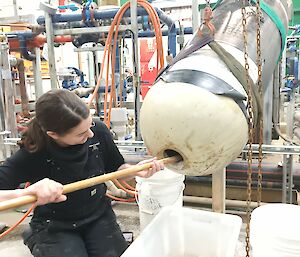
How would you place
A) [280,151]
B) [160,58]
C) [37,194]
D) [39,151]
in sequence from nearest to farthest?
[37,194], [39,151], [280,151], [160,58]

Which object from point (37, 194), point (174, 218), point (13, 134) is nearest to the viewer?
point (37, 194)

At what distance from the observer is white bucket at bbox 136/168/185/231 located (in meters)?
1.79

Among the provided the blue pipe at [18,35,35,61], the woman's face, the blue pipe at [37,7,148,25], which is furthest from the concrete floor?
the blue pipe at [18,35,35,61]

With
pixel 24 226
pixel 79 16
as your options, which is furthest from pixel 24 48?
pixel 24 226

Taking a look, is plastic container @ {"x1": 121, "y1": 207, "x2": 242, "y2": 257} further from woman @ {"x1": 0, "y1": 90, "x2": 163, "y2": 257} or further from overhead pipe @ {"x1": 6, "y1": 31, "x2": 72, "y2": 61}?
overhead pipe @ {"x1": 6, "y1": 31, "x2": 72, "y2": 61}

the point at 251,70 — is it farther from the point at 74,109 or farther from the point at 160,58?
the point at 160,58

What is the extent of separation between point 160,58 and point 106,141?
2.87 feet

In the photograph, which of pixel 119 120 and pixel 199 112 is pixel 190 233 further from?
pixel 119 120

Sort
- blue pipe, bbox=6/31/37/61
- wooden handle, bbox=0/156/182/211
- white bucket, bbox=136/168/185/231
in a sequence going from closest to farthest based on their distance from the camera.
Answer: wooden handle, bbox=0/156/182/211 < white bucket, bbox=136/168/185/231 < blue pipe, bbox=6/31/37/61

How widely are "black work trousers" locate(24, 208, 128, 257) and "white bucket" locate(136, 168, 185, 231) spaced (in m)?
0.29

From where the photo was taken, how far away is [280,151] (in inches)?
66.5

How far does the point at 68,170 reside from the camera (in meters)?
1.40

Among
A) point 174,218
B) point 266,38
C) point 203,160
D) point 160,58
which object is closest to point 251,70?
point 266,38

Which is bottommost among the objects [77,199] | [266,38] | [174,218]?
[174,218]
